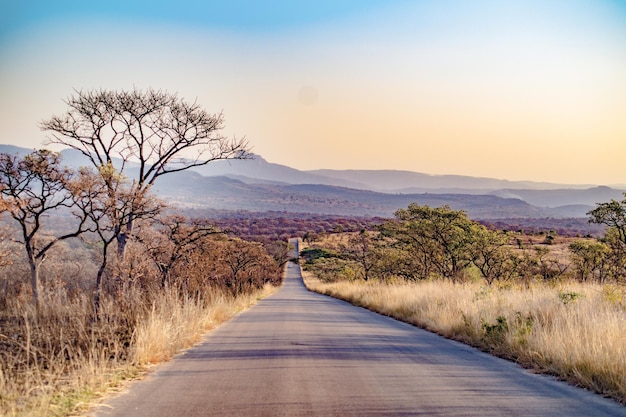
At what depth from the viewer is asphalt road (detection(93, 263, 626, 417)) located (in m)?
5.74

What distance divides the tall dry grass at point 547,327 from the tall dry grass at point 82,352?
638cm

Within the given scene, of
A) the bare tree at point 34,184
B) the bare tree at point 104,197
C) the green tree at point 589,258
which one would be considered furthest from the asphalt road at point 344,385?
the green tree at point 589,258

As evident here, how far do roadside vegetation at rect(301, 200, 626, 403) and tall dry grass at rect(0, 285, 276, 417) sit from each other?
6406mm

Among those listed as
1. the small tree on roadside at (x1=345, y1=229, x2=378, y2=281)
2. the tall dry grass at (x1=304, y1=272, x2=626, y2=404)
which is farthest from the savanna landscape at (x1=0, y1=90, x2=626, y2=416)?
the small tree on roadside at (x1=345, y1=229, x2=378, y2=281)

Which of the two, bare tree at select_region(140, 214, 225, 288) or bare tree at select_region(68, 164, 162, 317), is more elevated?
bare tree at select_region(68, 164, 162, 317)

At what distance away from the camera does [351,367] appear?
816 centimetres

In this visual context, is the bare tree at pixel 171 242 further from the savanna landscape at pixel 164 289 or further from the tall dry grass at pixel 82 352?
the tall dry grass at pixel 82 352

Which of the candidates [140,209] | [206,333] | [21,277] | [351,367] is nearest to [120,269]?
[140,209]

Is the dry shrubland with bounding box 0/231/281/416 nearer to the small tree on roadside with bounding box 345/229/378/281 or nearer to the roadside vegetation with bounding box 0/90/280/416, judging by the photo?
the roadside vegetation with bounding box 0/90/280/416

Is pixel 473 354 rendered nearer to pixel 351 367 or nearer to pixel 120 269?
pixel 351 367

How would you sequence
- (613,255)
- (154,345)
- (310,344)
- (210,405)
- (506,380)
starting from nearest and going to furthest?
(210,405)
(506,380)
(154,345)
(310,344)
(613,255)

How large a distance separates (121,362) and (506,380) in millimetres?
5894

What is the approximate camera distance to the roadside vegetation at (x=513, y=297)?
7973mm

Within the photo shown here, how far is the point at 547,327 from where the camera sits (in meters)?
10.5
